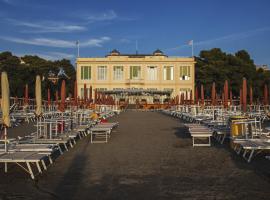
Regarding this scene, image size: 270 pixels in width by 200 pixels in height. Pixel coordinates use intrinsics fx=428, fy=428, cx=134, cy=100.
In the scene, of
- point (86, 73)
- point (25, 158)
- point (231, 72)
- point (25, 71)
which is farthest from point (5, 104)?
point (86, 73)

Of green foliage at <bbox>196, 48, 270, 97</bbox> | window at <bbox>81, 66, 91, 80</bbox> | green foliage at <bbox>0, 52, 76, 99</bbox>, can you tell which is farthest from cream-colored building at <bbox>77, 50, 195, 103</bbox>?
green foliage at <bbox>0, 52, 76, 99</bbox>

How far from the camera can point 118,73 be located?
71750mm

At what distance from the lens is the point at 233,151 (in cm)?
1055

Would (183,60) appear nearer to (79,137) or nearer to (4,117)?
(79,137)

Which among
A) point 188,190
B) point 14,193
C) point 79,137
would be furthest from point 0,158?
point 79,137

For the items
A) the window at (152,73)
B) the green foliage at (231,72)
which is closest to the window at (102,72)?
the window at (152,73)

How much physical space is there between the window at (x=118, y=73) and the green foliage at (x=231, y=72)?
42.3 feet

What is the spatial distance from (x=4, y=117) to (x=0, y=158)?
4.10 feet

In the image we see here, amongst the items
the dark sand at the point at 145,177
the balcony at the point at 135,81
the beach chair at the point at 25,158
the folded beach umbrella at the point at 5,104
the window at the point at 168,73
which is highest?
the window at the point at 168,73

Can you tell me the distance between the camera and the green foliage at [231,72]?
64688 millimetres

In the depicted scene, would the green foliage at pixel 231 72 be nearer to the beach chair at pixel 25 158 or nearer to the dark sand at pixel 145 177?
the dark sand at pixel 145 177

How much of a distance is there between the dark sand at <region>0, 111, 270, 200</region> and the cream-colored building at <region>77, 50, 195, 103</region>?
60.7 m

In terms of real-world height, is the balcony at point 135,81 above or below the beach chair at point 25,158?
above

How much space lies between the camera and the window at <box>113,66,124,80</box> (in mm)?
71750
